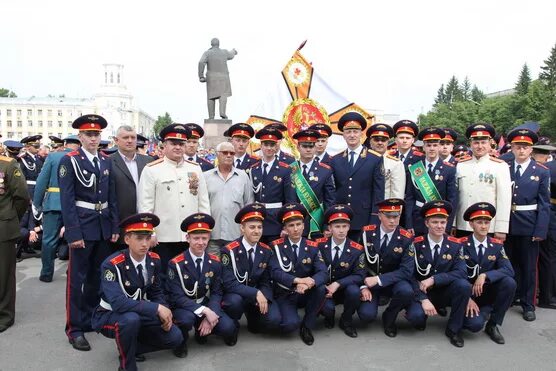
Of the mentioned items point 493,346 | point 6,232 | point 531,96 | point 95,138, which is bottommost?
point 493,346

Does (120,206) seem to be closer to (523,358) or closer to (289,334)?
(289,334)

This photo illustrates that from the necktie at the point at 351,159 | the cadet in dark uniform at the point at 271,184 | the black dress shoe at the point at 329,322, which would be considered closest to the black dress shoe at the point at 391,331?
the black dress shoe at the point at 329,322

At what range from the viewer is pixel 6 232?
5.03m

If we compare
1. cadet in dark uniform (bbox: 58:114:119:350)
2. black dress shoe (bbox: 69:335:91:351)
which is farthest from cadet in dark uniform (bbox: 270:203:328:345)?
black dress shoe (bbox: 69:335:91:351)

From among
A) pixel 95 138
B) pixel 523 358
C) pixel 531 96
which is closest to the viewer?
pixel 523 358

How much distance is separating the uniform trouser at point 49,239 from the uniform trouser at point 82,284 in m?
2.29

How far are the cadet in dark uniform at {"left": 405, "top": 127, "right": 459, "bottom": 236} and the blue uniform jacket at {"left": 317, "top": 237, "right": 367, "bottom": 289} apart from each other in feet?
2.87

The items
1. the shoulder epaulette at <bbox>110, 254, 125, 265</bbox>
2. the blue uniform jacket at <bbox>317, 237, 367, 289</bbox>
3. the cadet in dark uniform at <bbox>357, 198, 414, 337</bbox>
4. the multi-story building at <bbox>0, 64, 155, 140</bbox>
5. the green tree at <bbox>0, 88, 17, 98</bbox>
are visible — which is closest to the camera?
the shoulder epaulette at <bbox>110, 254, 125, 265</bbox>

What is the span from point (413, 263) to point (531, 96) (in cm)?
5310

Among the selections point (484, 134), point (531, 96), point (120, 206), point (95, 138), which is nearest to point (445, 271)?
point (484, 134)

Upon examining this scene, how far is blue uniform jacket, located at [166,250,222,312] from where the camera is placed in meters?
4.53

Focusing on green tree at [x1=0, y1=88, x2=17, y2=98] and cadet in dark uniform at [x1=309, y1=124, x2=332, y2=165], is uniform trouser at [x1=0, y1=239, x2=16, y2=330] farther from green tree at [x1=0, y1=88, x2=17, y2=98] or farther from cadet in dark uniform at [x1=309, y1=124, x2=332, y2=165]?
green tree at [x1=0, y1=88, x2=17, y2=98]

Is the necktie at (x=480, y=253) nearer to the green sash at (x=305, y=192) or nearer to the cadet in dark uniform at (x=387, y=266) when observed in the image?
the cadet in dark uniform at (x=387, y=266)

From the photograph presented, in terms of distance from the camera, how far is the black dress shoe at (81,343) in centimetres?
453
